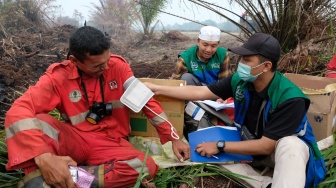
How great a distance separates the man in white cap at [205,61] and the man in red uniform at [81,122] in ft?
4.58

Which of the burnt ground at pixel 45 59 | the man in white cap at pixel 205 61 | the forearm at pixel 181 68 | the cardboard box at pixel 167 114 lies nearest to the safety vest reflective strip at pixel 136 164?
the burnt ground at pixel 45 59

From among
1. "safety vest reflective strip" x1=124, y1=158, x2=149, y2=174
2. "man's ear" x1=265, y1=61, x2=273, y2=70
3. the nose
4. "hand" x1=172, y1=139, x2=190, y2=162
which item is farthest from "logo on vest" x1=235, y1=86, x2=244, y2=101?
the nose

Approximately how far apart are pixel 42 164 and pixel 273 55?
1.73 meters

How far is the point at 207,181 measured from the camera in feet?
9.02

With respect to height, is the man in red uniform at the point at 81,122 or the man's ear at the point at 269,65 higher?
the man's ear at the point at 269,65

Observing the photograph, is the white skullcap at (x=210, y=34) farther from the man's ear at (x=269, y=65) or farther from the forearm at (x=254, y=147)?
the forearm at (x=254, y=147)

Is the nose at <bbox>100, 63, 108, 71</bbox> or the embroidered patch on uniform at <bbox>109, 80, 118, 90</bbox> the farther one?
the embroidered patch on uniform at <bbox>109, 80, 118, 90</bbox>

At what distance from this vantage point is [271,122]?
244 cm

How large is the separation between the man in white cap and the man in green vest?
1292 millimetres

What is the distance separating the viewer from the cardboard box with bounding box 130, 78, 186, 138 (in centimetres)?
321

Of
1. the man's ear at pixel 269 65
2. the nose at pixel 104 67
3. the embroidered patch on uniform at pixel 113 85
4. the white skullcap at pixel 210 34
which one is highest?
the white skullcap at pixel 210 34

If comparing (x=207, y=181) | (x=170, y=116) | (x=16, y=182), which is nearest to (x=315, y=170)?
(x=207, y=181)

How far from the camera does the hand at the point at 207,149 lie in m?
2.71

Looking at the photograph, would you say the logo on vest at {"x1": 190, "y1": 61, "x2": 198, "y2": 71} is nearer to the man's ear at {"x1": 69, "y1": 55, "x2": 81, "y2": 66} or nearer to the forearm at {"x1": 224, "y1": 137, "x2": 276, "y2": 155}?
the forearm at {"x1": 224, "y1": 137, "x2": 276, "y2": 155}
